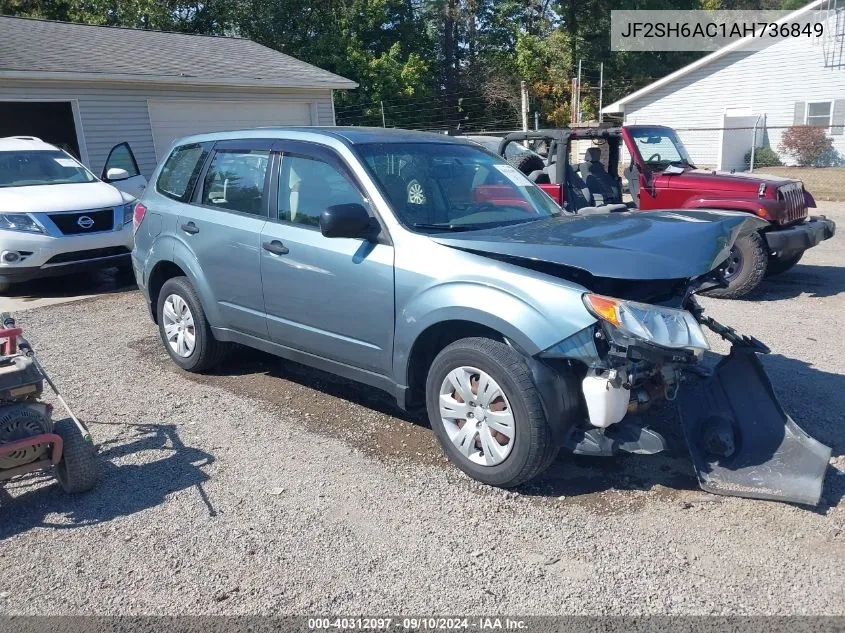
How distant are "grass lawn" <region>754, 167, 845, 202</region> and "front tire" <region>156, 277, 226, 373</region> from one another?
16424 mm

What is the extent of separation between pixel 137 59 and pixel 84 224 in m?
8.09

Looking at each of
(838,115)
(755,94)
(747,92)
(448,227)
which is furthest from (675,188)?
(747,92)

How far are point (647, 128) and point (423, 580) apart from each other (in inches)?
314

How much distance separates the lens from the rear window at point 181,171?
230 inches

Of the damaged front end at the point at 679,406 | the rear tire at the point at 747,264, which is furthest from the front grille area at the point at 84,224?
the damaged front end at the point at 679,406

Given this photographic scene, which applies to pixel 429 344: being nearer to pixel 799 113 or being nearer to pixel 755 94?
pixel 799 113

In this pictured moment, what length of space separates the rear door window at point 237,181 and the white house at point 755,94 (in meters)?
22.7

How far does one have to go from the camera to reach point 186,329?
591 centimetres

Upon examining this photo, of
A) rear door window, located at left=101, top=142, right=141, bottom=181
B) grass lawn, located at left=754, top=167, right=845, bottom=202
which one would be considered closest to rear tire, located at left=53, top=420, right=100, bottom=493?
rear door window, located at left=101, top=142, right=141, bottom=181

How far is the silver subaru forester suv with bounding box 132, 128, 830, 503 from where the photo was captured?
3676mm

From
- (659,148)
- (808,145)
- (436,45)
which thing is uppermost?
(436,45)

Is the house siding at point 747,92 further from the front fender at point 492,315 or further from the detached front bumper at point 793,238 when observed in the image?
the front fender at point 492,315

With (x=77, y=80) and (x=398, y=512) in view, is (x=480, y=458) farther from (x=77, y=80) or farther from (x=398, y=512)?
(x=77, y=80)

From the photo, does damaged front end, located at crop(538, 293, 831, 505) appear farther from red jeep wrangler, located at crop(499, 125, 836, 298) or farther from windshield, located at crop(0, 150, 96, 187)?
windshield, located at crop(0, 150, 96, 187)
